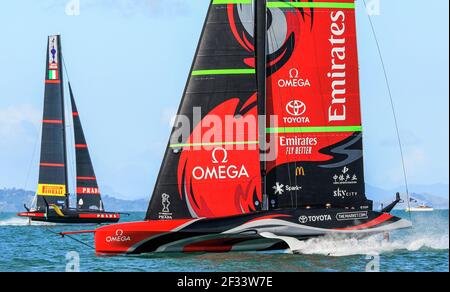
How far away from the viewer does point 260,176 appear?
2361 centimetres

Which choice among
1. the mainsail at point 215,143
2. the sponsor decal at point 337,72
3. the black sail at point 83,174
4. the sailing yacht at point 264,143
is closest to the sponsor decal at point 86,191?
the black sail at point 83,174

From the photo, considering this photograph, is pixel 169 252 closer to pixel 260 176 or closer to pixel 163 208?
pixel 163 208

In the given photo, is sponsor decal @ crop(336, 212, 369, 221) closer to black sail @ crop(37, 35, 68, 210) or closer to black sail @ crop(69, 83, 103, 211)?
black sail @ crop(69, 83, 103, 211)

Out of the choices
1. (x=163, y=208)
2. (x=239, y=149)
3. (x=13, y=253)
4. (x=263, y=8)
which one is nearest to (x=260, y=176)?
(x=239, y=149)

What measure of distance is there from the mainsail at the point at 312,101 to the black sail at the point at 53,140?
27.8 m

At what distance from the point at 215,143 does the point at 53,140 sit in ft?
93.5

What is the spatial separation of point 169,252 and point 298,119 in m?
4.76

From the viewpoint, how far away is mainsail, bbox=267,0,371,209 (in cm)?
2439

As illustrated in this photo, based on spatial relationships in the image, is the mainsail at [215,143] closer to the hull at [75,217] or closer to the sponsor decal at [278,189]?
the sponsor decal at [278,189]

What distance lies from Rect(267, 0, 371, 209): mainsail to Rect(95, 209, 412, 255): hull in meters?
1.24

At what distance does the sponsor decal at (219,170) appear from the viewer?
23.4m

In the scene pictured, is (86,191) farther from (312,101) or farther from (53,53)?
(312,101)

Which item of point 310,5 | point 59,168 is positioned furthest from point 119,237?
point 59,168

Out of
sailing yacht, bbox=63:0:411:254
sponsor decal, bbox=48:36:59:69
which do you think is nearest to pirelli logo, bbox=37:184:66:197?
sponsor decal, bbox=48:36:59:69
